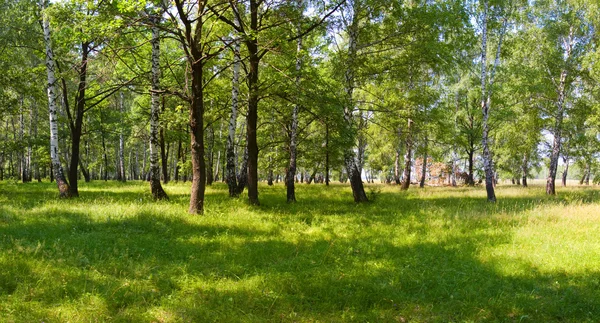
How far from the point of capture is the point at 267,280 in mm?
5504

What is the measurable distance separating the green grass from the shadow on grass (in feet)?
0.08

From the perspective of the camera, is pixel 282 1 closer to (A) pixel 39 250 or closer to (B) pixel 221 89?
(B) pixel 221 89

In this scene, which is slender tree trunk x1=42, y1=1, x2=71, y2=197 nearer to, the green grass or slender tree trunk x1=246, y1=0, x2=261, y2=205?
the green grass

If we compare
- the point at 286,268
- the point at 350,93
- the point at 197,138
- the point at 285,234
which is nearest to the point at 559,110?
the point at 350,93

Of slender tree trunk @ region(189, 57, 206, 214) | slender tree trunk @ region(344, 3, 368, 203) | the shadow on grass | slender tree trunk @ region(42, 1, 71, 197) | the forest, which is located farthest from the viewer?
slender tree trunk @ region(344, 3, 368, 203)

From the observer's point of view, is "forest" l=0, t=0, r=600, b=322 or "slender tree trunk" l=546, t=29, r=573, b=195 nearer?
"forest" l=0, t=0, r=600, b=322

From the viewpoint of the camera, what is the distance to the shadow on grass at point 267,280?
14.9 ft

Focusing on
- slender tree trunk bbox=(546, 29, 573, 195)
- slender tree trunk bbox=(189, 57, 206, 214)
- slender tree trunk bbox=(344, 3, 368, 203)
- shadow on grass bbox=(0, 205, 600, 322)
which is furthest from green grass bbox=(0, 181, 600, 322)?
slender tree trunk bbox=(546, 29, 573, 195)

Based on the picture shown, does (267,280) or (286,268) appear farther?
(286,268)

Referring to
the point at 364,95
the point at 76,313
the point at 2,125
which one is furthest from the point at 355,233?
the point at 2,125

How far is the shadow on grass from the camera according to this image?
4547 mm

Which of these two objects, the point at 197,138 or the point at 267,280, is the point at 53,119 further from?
the point at 267,280

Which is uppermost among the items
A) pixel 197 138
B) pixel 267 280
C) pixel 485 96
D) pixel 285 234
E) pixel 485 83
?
pixel 485 83

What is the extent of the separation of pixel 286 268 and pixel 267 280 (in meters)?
Result: 0.68
